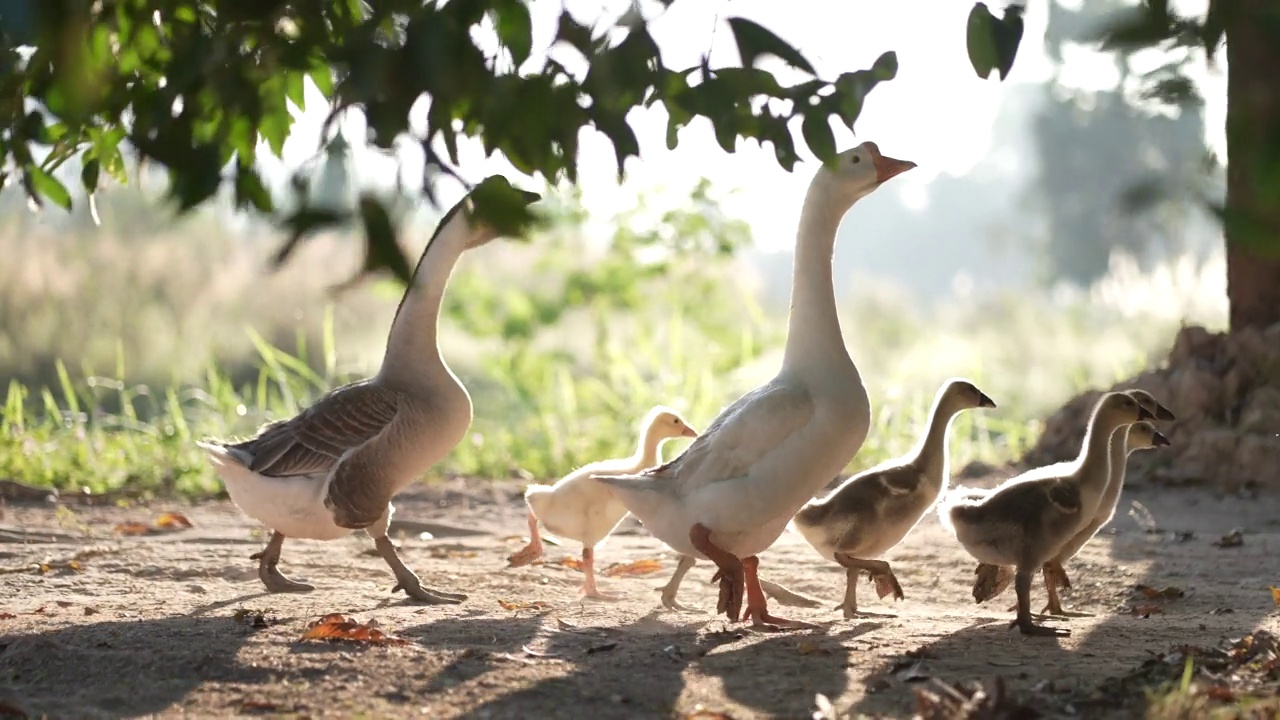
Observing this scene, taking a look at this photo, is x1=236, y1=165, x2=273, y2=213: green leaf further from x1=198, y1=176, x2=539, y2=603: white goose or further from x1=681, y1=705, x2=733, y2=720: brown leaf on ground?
x1=198, y1=176, x2=539, y2=603: white goose

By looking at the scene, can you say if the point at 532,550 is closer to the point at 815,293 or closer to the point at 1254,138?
the point at 815,293

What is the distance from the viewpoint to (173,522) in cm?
802

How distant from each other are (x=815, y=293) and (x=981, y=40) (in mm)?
2050

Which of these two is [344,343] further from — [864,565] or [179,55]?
[179,55]

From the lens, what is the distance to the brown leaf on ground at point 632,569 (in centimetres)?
677

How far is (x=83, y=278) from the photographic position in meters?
17.9

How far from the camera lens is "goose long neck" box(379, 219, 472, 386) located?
6.00 metres

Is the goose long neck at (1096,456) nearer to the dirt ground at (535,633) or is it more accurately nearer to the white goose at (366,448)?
the dirt ground at (535,633)

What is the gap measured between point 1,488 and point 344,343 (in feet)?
31.2

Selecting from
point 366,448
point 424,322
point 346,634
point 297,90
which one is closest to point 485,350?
point 424,322

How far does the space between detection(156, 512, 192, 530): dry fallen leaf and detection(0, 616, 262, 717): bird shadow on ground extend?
3.22 metres

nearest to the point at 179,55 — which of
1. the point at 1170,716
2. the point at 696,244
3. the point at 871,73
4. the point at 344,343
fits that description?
the point at 871,73

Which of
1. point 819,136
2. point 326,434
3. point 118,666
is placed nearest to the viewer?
point 819,136

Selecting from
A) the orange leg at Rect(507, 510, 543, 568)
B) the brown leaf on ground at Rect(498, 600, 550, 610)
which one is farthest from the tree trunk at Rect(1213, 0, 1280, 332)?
the orange leg at Rect(507, 510, 543, 568)
